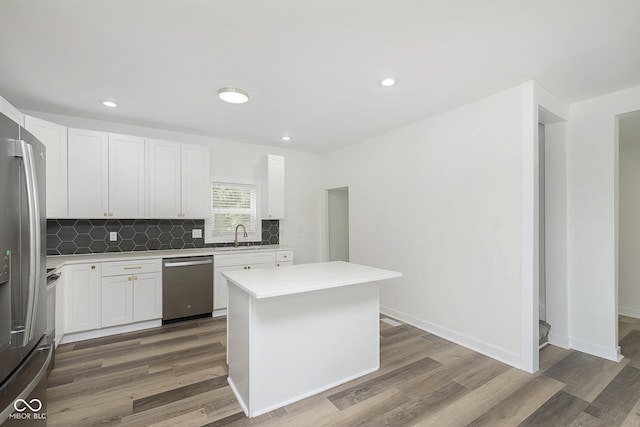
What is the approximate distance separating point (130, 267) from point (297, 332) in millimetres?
2434

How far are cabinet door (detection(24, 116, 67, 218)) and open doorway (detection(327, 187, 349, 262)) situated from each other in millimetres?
3783

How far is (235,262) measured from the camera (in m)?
4.02

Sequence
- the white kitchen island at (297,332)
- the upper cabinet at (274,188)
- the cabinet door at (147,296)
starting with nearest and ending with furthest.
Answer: the white kitchen island at (297,332) → the cabinet door at (147,296) → the upper cabinet at (274,188)

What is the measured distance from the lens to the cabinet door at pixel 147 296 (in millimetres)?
3406

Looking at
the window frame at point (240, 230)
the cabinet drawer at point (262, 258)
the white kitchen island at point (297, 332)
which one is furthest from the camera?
the window frame at point (240, 230)

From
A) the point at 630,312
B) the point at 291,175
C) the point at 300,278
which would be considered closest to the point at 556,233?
the point at 630,312

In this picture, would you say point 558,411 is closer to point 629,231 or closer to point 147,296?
point 629,231

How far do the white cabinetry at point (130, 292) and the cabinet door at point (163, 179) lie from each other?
0.70 metres

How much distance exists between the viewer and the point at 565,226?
299cm

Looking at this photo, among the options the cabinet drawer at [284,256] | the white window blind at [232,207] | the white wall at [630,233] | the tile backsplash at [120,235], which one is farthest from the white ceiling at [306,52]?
the white wall at [630,233]

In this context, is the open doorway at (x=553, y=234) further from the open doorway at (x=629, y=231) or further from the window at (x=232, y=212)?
the window at (x=232, y=212)

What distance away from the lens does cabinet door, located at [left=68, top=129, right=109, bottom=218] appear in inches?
128

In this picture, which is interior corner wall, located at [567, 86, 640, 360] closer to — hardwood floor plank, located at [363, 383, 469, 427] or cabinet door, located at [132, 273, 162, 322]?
hardwood floor plank, located at [363, 383, 469, 427]

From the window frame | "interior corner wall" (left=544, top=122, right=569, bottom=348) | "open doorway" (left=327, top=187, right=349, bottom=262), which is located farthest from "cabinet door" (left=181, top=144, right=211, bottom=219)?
"interior corner wall" (left=544, top=122, right=569, bottom=348)
